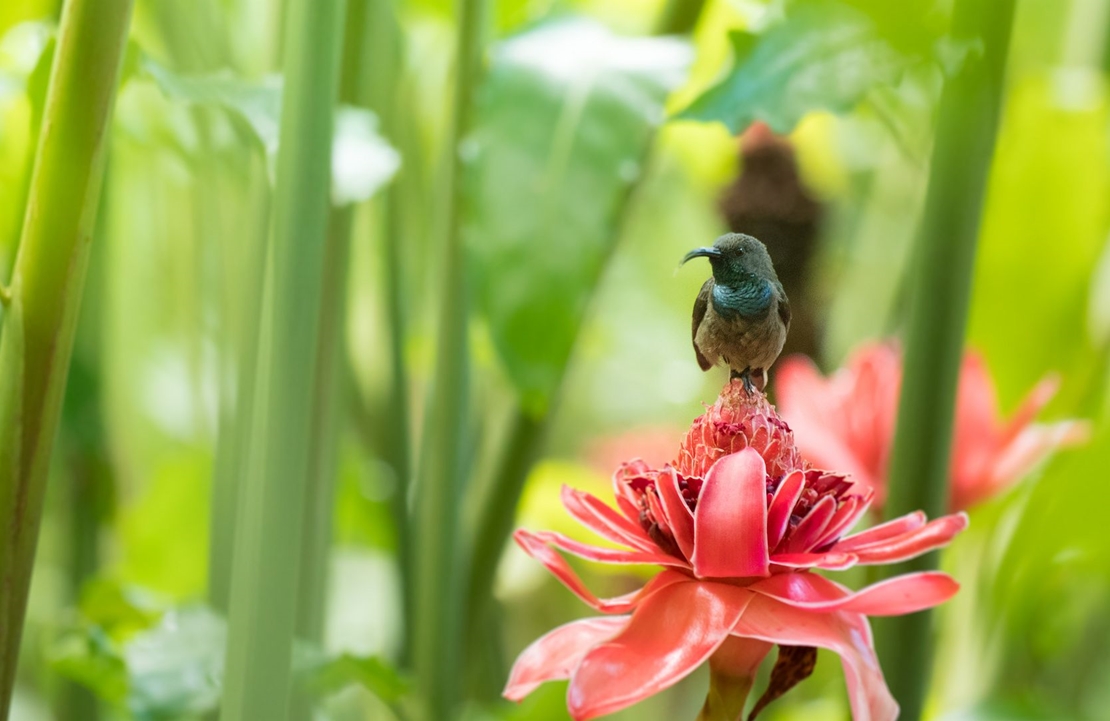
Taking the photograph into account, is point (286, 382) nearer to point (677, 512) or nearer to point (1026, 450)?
point (677, 512)

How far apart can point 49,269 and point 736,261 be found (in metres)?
0.08

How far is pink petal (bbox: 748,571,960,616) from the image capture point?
11 centimetres

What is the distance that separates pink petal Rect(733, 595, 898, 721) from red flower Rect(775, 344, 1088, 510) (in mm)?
74

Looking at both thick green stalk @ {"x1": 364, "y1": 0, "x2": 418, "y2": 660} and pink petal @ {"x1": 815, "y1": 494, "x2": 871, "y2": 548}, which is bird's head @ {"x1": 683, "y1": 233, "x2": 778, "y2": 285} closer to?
pink petal @ {"x1": 815, "y1": 494, "x2": 871, "y2": 548}

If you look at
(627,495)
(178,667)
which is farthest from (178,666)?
(627,495)

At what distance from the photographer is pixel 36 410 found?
4.9 inches

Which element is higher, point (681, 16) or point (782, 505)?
point (681, 16)

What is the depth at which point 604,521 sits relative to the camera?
0.11 m

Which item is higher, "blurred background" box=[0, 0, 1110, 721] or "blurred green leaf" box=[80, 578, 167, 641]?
"blurred background" box=[0, 0, 1110, 721]

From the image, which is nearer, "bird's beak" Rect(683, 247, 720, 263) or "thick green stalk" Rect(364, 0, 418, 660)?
"bird's beak" Rect(683, 247, 720, 263)

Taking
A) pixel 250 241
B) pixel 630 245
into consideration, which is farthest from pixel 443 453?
pixel 630 245

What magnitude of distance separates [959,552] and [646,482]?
0.55 feet

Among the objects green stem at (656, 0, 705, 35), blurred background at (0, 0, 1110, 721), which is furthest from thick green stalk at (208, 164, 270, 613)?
green stem at (656, 0, 705, 35)

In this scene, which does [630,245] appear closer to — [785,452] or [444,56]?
[444,56]
